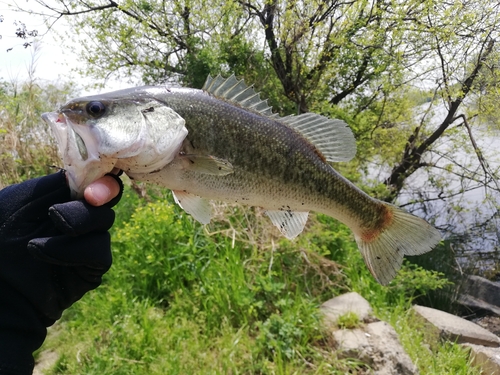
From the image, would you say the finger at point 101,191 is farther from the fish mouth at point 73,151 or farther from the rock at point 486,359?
the rock at point 486,359

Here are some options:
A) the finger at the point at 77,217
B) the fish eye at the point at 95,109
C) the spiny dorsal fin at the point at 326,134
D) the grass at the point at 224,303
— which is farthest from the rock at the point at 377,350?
the fish eye at the point at 95,109

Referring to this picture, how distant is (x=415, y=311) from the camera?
4.90m

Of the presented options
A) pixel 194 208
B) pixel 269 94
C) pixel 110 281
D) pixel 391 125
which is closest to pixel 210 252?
pixel 110 281

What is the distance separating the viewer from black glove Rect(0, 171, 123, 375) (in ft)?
5.44

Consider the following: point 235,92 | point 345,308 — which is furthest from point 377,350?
point 235,92

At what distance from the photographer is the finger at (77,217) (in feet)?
4.84

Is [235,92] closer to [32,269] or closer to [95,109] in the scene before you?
[95,109]

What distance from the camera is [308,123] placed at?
77.8 inches

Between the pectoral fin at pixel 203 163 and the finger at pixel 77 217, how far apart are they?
0.41 meters

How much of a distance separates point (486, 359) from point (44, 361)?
4.81 meters

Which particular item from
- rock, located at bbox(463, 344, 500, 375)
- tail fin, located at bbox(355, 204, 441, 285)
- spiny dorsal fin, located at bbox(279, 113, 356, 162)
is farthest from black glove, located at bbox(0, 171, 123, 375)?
rock, located at bbox(463, 344, 500, 375)

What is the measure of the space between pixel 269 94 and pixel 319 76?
1141mm

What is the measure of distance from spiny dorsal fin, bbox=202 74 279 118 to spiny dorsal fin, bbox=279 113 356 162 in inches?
6.1

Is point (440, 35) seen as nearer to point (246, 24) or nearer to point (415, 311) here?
point (246, 24)
